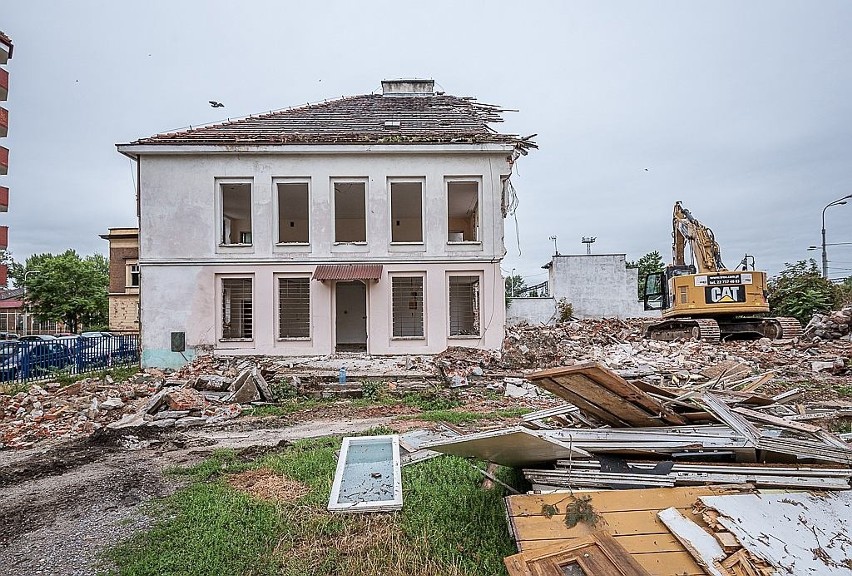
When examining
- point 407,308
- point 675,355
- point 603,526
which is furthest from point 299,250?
point 603,526

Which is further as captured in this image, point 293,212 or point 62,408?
point 293,212

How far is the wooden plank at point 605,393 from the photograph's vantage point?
4.49 metres

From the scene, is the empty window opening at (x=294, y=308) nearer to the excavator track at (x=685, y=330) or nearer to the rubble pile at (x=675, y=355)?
the rubble pile at (x=675, y=355)

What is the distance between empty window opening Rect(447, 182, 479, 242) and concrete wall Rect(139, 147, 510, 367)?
86 centimetres

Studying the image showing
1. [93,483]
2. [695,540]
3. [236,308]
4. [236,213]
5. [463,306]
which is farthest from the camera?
[236,213]

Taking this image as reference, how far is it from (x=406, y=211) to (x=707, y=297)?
11692 mm

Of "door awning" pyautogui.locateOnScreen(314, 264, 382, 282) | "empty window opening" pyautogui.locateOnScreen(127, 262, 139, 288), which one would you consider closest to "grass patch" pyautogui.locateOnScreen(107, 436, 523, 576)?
"door awning" pyautogui.locateOnScreen(314, 264, 382, 282)

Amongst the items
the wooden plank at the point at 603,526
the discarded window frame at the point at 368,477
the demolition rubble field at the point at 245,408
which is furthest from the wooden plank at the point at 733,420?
the discarded window frame at the point at 368,477

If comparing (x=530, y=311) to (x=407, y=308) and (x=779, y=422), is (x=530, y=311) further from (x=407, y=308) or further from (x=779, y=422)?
(x=779, y=422)

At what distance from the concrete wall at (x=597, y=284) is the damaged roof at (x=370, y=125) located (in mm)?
16979

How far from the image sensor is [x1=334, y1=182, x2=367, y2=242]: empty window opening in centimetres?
1816

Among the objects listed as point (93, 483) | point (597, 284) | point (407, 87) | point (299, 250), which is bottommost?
point (93, 483)

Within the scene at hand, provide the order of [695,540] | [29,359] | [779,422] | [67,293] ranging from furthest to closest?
[67,293] → [29,359] → [779,422] → [695,540]

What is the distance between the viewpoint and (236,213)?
20141 mm
